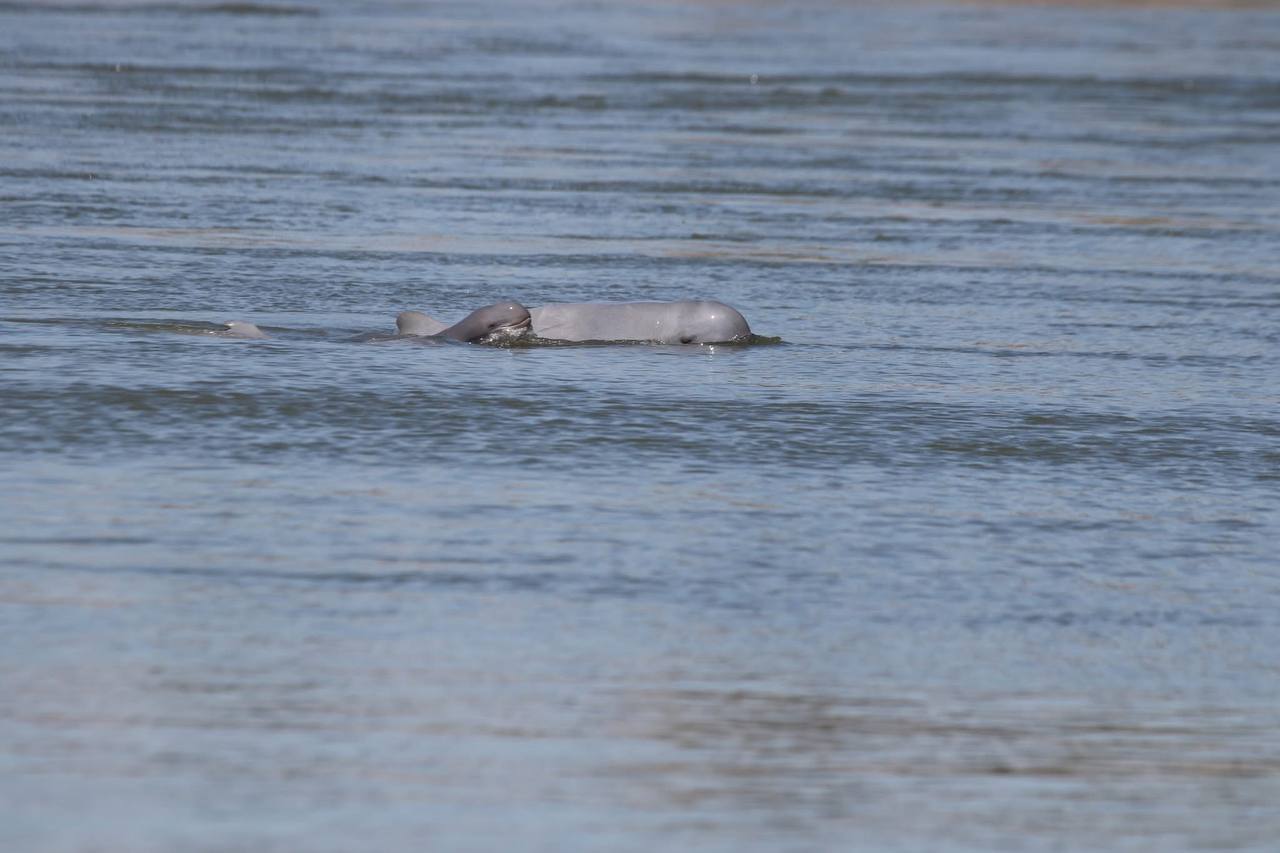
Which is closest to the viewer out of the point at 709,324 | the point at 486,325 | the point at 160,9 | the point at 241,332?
the point at 241,332

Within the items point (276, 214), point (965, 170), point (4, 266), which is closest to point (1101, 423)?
point (4, 266)

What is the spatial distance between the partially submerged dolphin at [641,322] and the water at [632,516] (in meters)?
0.31

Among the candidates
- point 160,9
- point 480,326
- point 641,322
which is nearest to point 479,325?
point 480,326

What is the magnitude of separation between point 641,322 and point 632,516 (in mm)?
5868

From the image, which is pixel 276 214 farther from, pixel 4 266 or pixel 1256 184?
pixel 1256 184

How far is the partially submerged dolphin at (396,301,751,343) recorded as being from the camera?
17.1 metres

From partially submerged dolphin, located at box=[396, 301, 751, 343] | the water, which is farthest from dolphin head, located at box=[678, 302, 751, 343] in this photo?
the water

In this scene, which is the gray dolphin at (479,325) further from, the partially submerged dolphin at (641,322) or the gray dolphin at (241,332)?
the gray dolphin at (241,332)

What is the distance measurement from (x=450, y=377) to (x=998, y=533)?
4780 mm

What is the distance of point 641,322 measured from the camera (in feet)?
56.8

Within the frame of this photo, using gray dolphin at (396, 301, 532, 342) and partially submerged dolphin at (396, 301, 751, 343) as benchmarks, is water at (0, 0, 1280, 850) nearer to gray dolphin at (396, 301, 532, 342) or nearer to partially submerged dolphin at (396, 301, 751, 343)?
gray dolphin at (396, 301, 532, 342)

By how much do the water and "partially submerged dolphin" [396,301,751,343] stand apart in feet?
1.02

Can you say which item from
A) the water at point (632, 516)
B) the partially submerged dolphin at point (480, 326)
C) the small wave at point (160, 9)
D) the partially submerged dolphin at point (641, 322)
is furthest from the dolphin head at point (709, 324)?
the small wave at point (160, 9)

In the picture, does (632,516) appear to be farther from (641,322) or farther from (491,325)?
(641,322)
